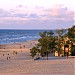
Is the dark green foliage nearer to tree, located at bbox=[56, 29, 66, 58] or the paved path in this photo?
tree, located at bbox=[56, 29, 66, 58]

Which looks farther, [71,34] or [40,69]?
[71,34]

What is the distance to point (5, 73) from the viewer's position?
28.6 m

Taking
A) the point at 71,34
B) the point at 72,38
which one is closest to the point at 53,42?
the point at 72,38

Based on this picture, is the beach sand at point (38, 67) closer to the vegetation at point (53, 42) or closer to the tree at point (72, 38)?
the vegetation at point (53, 42)

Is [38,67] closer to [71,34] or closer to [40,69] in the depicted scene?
[40,69]

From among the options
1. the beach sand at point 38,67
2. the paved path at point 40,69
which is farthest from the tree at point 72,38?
the paved path at point 40,69

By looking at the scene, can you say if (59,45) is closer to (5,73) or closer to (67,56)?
(67,56)

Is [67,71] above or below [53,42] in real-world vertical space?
below

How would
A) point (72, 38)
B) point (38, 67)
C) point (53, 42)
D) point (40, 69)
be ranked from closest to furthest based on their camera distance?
1. point (40, 69)
2. point (38, 67)
3. point (53, 42)
4. point (72, 38)

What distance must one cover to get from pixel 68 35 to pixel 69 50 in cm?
233

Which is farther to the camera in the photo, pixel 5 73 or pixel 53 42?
pixel 53 42

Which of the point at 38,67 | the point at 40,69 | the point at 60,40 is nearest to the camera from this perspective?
the point at 40,69

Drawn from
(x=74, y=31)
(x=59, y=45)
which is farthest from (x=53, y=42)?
(x=74, y=31)

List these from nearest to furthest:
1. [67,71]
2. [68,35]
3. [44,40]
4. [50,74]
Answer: [50,74] → [67,71] → [44,40] → [68,35]
